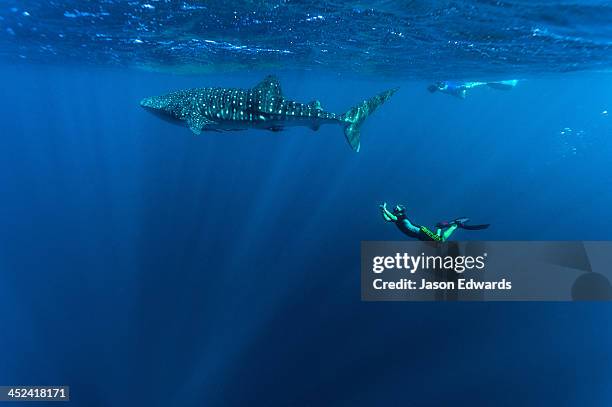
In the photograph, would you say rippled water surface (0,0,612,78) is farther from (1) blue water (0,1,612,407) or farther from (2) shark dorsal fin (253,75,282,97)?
(2) shark dorsal fin (253,75,282,97)

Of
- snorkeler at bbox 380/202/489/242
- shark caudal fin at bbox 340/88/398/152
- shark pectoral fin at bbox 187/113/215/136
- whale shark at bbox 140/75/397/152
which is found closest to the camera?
snorkeler at bbox 380/202/489/242

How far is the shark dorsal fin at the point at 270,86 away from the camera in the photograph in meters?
9.64

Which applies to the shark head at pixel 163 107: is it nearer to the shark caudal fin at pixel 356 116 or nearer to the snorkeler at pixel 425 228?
the shark caudal fin at pixel 356 116

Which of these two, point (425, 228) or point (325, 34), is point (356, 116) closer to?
point (425, 228)

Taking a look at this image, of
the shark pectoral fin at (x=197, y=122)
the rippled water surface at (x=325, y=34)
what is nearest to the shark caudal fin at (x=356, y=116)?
the rippled water surface at (x=325, y=34)

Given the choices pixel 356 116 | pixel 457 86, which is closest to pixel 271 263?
pixel 356 116

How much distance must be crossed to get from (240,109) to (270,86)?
0.90 meters

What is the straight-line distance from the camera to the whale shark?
31.6ft

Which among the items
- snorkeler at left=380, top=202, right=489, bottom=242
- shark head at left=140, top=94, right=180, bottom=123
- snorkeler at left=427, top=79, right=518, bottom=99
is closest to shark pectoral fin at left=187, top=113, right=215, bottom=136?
shark head at left=140, top=94, right=180, bottom=123

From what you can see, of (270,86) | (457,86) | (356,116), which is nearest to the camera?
(270,86)

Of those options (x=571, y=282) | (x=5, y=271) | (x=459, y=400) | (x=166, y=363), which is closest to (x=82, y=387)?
(x=166, y=363)

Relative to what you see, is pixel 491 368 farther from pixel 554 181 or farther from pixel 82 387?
pixel 554 181

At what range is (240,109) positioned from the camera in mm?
9680

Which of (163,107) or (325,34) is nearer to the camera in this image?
(163,107)
